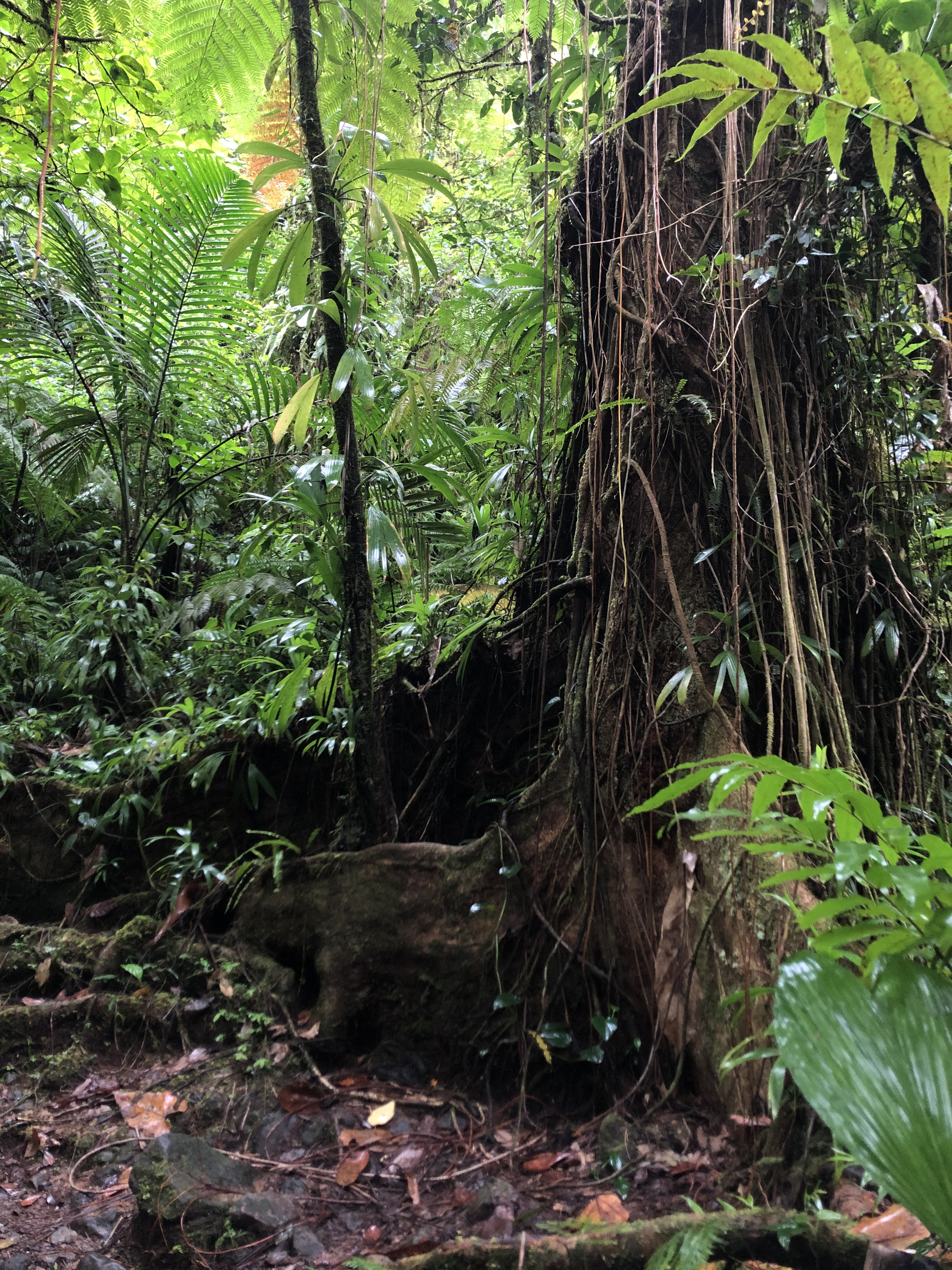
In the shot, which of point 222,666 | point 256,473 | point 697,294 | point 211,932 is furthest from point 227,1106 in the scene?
point 256,473

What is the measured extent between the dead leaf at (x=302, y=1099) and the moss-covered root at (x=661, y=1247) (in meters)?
0.87

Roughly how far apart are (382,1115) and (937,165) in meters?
2.32

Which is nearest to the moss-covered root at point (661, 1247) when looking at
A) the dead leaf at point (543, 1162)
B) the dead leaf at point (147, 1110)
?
the dead leaf at point (543, 1162)

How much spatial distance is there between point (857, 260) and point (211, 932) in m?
3.03

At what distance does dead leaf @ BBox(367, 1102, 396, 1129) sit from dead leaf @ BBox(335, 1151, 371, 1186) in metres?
0.09

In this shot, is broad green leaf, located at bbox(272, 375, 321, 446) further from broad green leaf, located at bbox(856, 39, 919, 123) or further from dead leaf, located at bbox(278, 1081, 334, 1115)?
dead leaf, located at bbox(278, 1081, 334, 1115)

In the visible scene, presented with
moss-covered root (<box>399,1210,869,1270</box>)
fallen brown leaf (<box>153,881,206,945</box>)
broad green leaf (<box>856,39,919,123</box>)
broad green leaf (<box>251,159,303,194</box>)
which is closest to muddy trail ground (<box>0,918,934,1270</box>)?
moss-covered root (<box>399,1210,869,1270</box>)

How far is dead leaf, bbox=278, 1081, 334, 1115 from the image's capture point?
214 centimetres

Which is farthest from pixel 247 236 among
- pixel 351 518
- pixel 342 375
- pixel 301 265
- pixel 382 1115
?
pixel 382 1115

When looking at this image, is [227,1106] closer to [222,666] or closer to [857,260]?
[222,666]

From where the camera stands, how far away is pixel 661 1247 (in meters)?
1.20

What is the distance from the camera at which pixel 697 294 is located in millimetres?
2275

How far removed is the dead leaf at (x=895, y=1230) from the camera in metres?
1.12

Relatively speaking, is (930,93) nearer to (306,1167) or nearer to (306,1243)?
(306,1243)
